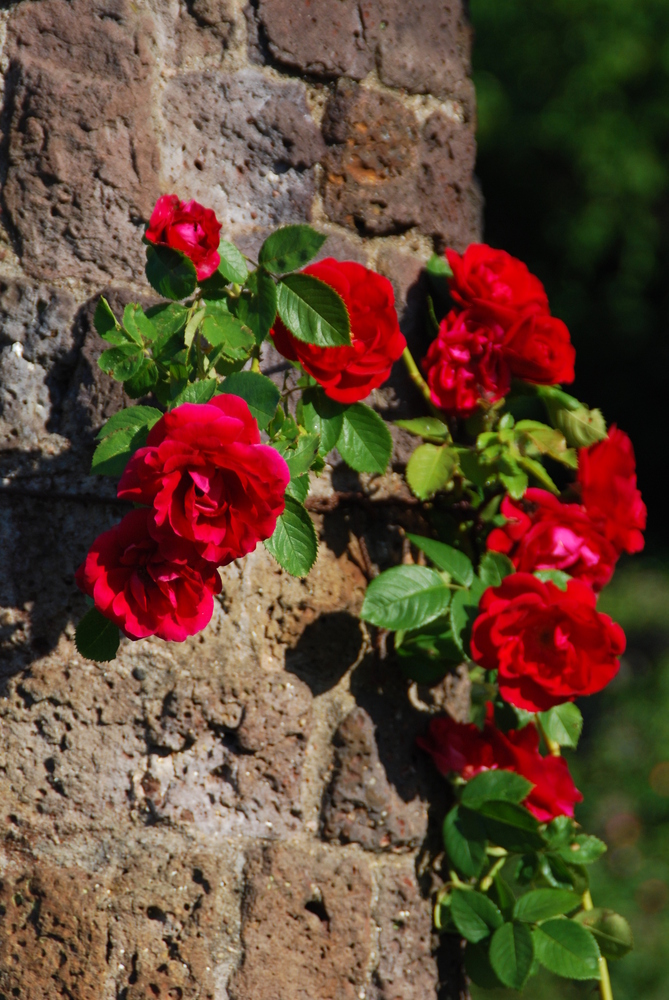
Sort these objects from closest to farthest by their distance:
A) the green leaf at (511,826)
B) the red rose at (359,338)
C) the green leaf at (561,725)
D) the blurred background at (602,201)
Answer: the red rose at (359,338) → the green leaf at (511,826) → the green leaf at (561,725) → the blurred background at (602,201)

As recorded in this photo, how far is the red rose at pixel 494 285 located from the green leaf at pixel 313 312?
32cm

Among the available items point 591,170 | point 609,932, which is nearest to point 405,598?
point 609,932

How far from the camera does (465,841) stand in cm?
115

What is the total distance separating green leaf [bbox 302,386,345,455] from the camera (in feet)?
3.40

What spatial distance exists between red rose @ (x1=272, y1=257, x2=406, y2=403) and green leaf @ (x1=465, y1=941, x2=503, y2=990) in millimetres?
714

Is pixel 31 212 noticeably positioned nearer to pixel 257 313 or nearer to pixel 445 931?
pixel 257 313

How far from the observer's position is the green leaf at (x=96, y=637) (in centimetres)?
87

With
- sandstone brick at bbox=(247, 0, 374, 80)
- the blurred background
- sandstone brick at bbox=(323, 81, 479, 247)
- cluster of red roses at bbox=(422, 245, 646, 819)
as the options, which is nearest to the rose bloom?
cluster of red roses at bbox=(422, 245, 646, 819)

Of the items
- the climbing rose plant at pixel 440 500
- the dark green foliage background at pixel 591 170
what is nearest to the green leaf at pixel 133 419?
the climbing rose plant at pixel 440 500

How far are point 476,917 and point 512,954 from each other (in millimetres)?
65

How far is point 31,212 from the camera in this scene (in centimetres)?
109

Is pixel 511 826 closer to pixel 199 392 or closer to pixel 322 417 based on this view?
pixel 322 417

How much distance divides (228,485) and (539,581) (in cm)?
46

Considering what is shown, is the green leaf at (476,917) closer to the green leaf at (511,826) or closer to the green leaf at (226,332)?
the green leaf at (511,826)
